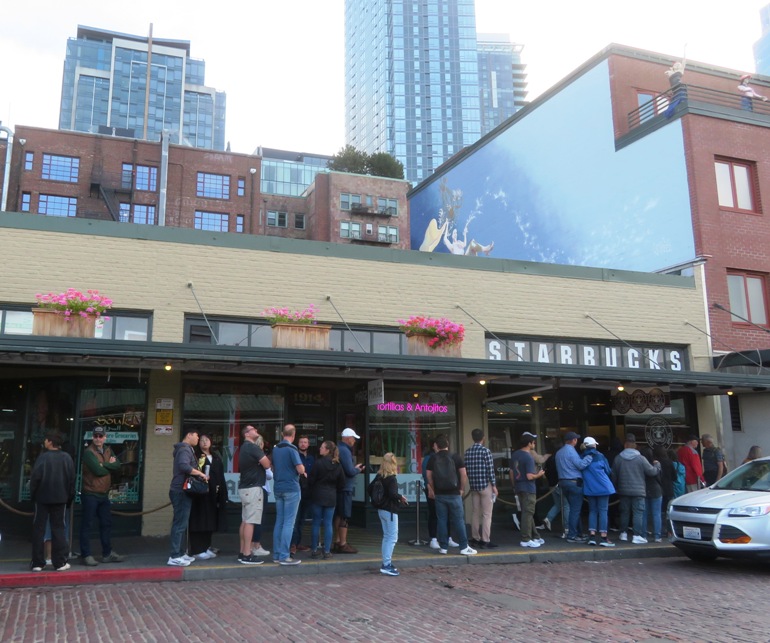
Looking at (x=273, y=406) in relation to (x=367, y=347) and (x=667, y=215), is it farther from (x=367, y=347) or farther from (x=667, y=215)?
(x=667, y=215)

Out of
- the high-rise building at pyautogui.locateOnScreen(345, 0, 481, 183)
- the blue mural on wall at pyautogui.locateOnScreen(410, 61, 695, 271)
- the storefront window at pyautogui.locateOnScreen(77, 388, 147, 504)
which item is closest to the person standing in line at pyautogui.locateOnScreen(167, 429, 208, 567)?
the storefront window at pyautogui.locateOnScreen(77, 388, 147, 504)

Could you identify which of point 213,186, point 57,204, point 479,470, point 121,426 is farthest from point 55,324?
point 213,186

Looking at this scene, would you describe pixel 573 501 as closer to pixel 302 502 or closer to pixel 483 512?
pixel 483 512

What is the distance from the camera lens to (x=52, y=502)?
357 inches

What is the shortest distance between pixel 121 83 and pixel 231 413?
171 m

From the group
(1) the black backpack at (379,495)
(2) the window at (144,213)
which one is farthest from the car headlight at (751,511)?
(2) the window at (144,213)

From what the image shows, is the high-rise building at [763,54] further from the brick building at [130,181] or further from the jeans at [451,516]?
the jeans at [451,516]

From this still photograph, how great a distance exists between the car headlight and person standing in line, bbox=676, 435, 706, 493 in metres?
4.04

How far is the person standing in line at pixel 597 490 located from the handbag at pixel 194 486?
20.4 feet

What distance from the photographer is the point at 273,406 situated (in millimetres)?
13664

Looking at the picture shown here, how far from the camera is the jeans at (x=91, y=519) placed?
31.1 ft

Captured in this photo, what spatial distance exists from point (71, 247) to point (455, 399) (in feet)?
25.4

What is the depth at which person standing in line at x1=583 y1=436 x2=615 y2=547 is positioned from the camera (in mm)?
12078

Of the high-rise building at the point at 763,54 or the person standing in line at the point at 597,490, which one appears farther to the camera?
the high-rise building at the point at 763,54
